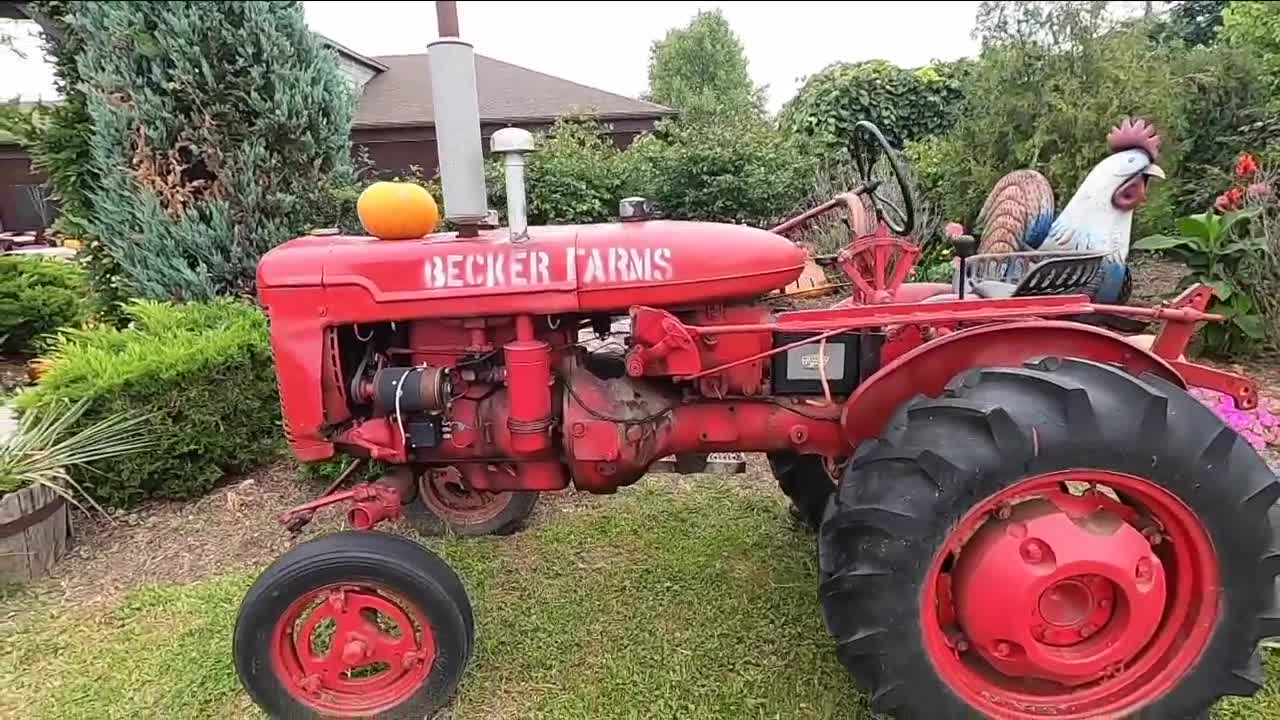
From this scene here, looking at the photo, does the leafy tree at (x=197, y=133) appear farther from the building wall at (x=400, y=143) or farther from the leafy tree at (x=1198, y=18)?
→ the leafy tree at (x=1198, y=18)

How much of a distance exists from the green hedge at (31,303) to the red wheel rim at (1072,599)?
647 centimetres

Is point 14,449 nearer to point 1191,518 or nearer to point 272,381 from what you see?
point 272,381

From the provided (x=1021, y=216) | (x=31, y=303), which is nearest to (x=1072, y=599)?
(x=1021, y=216)

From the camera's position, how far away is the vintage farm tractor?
193cm

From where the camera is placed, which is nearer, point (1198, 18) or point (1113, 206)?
point (1113, 206)

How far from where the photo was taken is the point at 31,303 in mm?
6328

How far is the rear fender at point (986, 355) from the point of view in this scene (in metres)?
2.21

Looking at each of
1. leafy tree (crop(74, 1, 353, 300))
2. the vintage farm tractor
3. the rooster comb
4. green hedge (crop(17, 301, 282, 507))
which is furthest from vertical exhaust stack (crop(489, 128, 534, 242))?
the rooster comb

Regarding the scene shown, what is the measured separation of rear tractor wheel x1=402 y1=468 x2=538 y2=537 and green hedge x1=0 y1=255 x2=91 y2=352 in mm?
4293

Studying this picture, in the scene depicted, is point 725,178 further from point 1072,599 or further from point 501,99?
point 501,99

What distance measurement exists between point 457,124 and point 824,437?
4.74 ft

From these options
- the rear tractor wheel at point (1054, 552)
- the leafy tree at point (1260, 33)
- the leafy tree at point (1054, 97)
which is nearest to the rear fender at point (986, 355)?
the rear tractor wheel at point (1054, 552)

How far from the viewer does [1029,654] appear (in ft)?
6.63

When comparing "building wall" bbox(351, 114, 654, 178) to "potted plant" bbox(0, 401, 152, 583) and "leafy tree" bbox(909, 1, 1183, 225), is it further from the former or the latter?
"potted plant" bbox(0, 401, 152, 583)
